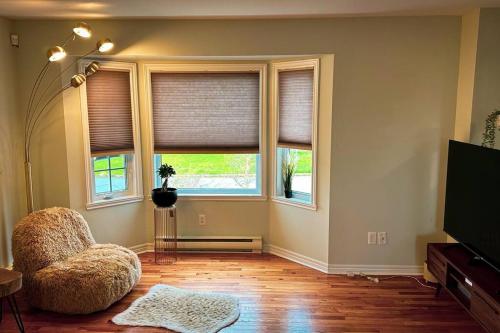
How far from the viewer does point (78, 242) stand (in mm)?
3527

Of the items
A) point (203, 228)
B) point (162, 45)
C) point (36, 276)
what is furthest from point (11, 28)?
point (203, 228)

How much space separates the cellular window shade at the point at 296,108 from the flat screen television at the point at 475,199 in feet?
4.34

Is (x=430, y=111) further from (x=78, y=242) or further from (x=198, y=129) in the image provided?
(x=78, y=242)

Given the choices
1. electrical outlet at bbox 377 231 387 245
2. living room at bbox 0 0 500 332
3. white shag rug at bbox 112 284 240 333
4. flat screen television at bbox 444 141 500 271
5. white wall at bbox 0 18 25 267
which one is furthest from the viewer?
electrical outlet at bbox 377 231 387 245

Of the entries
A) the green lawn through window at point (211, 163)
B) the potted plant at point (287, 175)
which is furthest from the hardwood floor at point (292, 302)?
the green lawn through window at point (211, 163)

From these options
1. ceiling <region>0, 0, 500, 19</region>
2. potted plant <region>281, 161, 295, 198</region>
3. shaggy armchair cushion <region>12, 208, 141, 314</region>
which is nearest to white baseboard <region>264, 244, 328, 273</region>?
potted plant <region>281, 161, 295, 198</region>

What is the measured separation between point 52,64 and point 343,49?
2.69 meters

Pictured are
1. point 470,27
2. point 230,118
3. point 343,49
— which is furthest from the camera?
point 230,118

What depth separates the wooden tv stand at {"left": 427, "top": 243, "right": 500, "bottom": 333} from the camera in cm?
253

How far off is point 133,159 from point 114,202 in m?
0.50

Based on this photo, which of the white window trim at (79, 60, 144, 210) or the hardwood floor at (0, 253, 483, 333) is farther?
the white window trim at (79, 60, 144, 210)

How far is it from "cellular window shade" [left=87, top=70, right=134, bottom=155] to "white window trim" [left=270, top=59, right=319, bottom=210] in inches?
59.3

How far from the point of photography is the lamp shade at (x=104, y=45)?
3.39m

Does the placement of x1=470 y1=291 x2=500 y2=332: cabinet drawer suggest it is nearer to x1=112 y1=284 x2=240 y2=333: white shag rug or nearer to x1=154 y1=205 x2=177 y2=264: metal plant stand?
x1=112 y1=284 x2=240 y2=333: white shag rug
